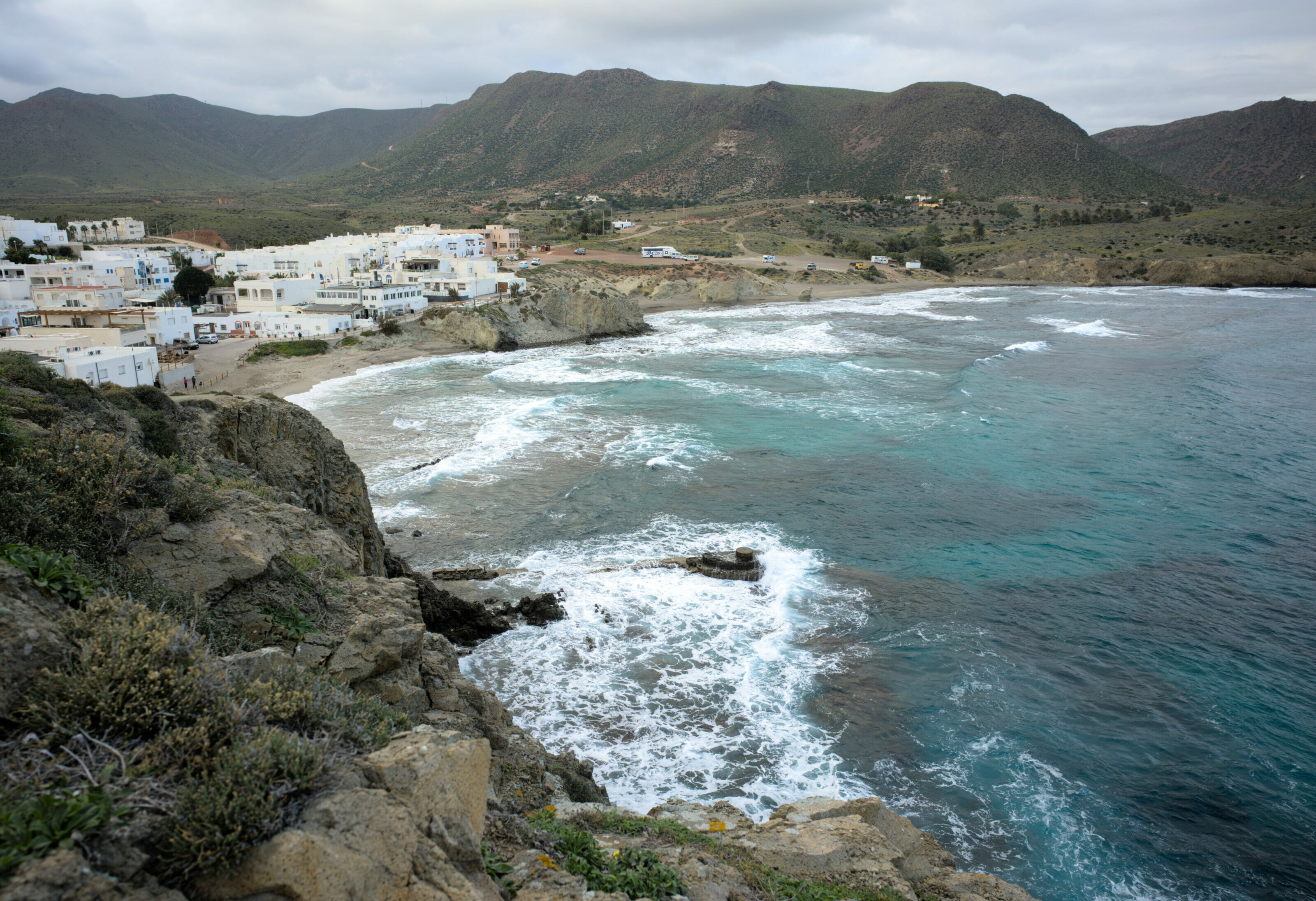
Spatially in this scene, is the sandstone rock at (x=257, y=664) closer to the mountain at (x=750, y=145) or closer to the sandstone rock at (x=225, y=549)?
the sandstone rock at (x=225, y=549)

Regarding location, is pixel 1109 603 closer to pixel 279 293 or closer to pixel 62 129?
pixel 279 293

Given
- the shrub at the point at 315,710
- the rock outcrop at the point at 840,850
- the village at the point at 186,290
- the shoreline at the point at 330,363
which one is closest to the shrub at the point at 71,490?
the shrub at the point at 315,710

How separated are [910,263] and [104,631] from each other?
10454 centimetres

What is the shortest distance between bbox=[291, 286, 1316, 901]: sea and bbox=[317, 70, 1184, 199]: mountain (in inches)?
4391

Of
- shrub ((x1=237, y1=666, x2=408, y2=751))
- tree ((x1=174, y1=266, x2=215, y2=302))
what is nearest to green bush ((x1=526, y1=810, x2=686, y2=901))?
shrub ((x1=237, y1=666, x2=408, y2=751))

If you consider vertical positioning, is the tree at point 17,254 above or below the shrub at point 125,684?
above

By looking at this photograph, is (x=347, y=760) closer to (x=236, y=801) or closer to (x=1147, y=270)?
(x=236, y=801)

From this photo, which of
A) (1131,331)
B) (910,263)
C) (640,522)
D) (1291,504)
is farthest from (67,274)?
(910,263)

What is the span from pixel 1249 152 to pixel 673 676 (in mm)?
211598

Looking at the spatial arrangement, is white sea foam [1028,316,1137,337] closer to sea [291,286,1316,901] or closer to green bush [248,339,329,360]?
sea [291,286,1316,901]

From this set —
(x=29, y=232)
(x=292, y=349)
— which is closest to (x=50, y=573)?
(x=292, y=349)

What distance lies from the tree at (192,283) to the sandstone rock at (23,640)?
62.5m

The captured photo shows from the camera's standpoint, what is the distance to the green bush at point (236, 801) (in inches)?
149

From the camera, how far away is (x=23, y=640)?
455cm
